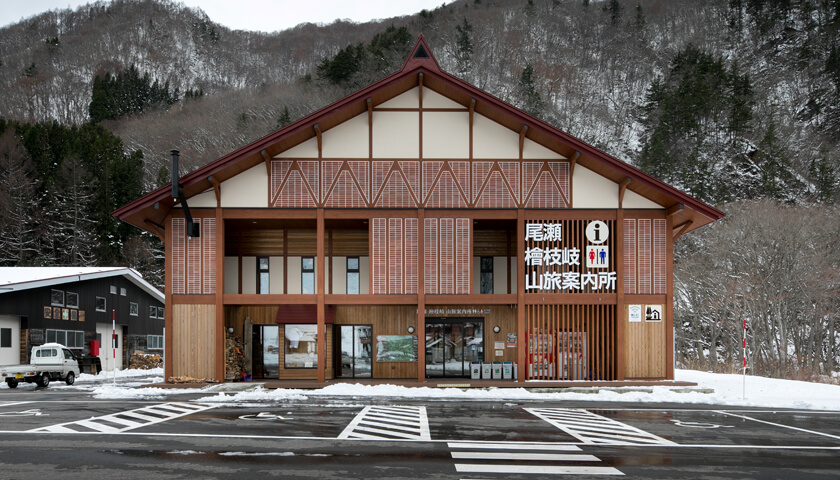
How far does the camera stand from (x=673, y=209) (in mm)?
25297

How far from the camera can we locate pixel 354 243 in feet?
94.0

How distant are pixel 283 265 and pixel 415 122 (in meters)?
8.21

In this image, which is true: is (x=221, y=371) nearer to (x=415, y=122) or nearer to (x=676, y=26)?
(x=415, y=122)

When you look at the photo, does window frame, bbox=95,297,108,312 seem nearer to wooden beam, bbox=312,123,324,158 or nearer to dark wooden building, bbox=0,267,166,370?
dark wooden building, bbox=0,267,166,370

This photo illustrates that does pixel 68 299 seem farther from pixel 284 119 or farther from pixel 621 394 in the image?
pixel 284 119

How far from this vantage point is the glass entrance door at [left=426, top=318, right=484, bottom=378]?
27.8m

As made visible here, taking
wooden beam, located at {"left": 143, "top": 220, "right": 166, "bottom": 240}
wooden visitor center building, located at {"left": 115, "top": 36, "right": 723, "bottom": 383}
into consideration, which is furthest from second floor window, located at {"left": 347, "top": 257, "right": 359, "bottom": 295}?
wooden beam, located at {"left": 143, "top": 220, "right": 166, "bottom": 240}

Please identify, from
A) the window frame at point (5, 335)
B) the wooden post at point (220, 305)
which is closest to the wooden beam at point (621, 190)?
the wooden post at point (220, 305)

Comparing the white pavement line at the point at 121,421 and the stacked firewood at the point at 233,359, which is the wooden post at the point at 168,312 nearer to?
the stacked firewood at the point at 233,359

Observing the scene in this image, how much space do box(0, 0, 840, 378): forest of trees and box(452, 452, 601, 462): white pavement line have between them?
3069cm

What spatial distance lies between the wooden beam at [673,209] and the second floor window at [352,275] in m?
12.5

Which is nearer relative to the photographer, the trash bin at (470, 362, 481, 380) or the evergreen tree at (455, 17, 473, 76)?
the trash bin at (470, 362, 481, 380)

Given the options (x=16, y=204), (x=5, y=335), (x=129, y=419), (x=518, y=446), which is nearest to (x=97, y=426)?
(x=129, y=419)

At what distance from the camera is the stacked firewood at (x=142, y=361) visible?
44.3 m
